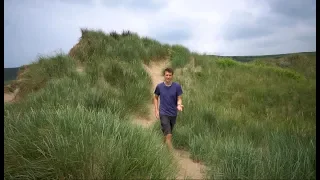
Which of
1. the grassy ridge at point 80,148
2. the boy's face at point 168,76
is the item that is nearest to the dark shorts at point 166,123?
the boy's face at point 168,76

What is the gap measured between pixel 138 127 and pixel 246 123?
3.91 meters

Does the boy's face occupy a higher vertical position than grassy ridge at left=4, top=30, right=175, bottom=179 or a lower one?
higher

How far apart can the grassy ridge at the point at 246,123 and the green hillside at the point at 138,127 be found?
0.06 ft

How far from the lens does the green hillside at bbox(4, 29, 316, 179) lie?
3561 millimetres

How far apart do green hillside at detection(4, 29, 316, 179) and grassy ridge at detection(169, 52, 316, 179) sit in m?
0.02

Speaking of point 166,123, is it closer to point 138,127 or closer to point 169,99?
point 169,99

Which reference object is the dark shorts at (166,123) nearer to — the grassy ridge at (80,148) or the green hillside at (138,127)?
the green hillside at (138,127)

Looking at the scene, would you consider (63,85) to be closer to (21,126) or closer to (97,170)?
(21,126)

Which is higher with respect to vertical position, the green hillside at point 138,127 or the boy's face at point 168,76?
the boy's face at point 168,76

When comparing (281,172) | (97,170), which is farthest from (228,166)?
(97,170)

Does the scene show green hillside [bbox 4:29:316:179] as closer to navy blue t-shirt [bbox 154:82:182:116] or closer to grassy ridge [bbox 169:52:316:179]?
grassy ridge [bbox 169:52:316:179]

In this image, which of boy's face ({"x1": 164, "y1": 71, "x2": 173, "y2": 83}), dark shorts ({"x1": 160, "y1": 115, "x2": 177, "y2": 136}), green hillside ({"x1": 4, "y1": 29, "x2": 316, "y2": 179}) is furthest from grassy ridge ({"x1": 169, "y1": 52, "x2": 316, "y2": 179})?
boy's face ({"x1": 164, "y1": 71, "x2": 173, "y2": 83})

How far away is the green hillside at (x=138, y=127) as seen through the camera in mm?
3561
